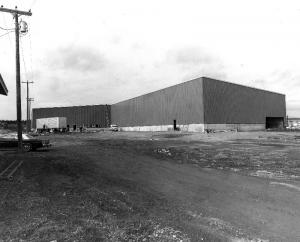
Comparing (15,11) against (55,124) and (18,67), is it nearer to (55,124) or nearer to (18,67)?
(18,67)

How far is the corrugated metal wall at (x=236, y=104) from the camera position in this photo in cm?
5696

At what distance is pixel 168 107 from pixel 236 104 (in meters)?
13.5

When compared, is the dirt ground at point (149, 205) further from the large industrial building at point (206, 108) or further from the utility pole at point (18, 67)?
the large industrial building at point (206, 108)

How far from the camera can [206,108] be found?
5594 centimetres

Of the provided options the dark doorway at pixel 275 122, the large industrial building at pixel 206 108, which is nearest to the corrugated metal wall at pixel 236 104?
the large industrial building at pixel 206 108

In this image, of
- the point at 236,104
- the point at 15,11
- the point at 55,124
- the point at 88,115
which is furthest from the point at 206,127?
the point at 88,115

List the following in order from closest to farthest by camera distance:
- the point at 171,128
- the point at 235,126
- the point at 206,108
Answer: the point at 206,108
the point at 235,126
the point at 171,128

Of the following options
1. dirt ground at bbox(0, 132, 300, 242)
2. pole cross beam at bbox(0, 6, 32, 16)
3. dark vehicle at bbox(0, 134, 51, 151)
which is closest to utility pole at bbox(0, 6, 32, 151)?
pole cross beam at bbox(0, 6, 32, 16)

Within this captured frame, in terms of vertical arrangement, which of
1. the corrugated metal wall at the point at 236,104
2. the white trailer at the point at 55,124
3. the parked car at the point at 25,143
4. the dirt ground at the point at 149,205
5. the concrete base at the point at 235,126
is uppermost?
the corrugated metal wall at the point at 236,104

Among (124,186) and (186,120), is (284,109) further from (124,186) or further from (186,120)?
(124,186)

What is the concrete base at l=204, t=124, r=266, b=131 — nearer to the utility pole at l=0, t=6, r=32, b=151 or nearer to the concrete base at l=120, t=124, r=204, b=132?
the concrete base at l=120, t=124, r=204, b=132

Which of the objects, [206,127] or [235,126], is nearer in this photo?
[206,127]

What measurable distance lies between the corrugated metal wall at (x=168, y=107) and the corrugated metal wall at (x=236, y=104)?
6.38 ft

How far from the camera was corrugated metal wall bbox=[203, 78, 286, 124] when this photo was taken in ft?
187
